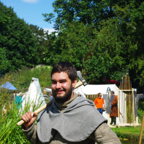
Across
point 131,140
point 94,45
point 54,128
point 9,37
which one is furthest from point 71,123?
point 9,37

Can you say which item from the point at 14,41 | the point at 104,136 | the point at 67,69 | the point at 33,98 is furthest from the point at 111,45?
the point at 104,136

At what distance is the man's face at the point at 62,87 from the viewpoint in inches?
79.7

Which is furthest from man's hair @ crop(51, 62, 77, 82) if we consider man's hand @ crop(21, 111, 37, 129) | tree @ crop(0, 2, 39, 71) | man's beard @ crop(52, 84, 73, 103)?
tree @ crop(0, 2, 39, 71)

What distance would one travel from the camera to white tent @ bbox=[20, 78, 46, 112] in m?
4.98

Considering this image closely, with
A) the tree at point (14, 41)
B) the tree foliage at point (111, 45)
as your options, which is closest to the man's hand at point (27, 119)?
the tree foliage at point (111, 45)

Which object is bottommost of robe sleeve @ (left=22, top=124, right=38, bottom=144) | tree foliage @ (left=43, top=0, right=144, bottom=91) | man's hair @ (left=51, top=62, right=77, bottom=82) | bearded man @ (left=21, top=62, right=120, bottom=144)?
robe sleeve @ (left=22, top=124, right=38, bottom=144)

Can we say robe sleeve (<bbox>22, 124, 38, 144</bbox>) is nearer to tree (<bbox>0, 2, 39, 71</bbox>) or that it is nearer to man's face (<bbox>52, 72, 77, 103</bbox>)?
man's face (<bbox>52, 72, 77, 103</bbox>)

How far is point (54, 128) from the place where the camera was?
1956mm

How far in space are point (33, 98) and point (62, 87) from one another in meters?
3.76

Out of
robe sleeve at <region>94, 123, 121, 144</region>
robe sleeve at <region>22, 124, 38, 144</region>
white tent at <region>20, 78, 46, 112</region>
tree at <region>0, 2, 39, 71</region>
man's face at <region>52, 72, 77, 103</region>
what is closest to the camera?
robe sleeve at <region>94, 123, 121, 144</region>

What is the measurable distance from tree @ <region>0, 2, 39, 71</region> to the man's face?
1091 inches

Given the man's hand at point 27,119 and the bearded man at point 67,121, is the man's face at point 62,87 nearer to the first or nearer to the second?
the bearded man at point 67,121

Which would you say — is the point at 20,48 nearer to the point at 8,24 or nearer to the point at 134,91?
the point at 8,24

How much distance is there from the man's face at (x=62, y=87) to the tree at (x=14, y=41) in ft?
90.9
